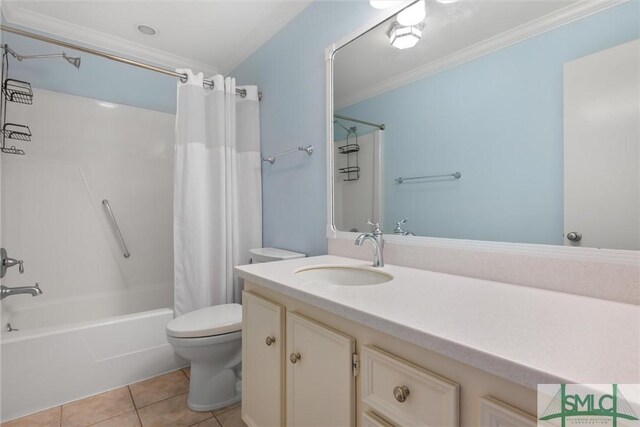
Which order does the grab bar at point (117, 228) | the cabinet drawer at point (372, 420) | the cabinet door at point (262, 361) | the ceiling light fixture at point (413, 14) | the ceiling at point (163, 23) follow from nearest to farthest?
the cabinet drawer at point (372, 420) → the cabinet door at point (262, 361) → the ceiling light fixture at point (413, 14) → the ceiling at point (163, 23) → the grab bar at point (117, 228)

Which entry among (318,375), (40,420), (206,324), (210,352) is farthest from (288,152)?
(40,420)

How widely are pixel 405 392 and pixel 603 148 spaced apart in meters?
0.82

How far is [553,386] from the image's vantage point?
43 cm

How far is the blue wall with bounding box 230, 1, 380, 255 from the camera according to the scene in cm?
174

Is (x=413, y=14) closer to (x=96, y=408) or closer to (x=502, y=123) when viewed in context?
(x=502, y=123)

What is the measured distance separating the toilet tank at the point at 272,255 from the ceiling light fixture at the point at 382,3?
136 cm

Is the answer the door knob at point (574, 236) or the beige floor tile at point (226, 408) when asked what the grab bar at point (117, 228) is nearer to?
the beige floor tile at point (226, 408)

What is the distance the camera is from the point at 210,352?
157 centimetres

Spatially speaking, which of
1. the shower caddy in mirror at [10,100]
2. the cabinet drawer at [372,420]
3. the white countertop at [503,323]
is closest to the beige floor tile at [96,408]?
the white countertop at [503,323]

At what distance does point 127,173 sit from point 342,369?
8.29 feet

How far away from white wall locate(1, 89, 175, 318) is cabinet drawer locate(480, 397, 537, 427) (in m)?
2.74

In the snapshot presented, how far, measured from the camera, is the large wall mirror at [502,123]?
804 mm

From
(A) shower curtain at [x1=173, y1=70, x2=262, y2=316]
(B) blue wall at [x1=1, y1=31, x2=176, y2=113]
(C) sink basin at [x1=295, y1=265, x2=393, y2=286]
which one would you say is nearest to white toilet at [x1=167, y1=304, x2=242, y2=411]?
(A) shower curtain at [x1=173, y1=70, x2=262, y2=316]

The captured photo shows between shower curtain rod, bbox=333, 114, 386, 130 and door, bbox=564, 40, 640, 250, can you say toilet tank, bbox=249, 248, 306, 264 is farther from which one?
Answer: door, bbox=564, 40, 640, 250
